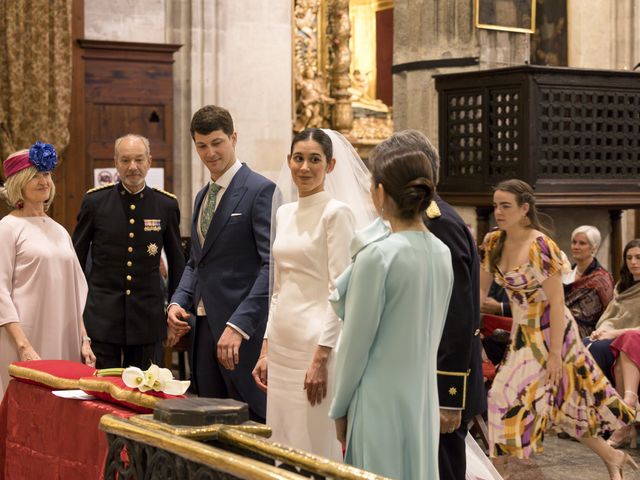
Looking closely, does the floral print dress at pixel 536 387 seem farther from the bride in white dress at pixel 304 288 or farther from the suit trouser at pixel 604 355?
the bride in white dress at pixel 304 288

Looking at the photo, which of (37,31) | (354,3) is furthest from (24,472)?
(354,3)

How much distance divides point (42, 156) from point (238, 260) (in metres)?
0.95

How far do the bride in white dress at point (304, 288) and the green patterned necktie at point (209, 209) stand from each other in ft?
1.87

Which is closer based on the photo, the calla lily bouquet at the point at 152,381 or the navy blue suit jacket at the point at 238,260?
the calla lily bouquet at the point at 152,381

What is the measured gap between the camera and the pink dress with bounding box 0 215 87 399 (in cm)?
488

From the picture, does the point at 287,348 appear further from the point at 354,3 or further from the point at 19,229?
the point at 354,3

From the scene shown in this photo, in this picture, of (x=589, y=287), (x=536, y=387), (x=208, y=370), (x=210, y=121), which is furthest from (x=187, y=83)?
(x=208, y=370)

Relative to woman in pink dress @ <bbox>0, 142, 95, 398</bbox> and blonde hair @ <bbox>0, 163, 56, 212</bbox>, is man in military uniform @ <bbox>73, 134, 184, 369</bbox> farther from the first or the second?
blonde hair @ <bbox>0, 163, 56, 212</bbox>

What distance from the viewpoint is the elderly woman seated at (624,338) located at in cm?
727

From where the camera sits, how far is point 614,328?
7602 millimetres

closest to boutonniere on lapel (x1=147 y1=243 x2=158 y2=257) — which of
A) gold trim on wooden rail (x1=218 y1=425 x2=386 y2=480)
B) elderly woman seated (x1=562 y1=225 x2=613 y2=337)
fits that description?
gold trim on wooden rail (x1=218 y1=425 x2=386 y2=480)

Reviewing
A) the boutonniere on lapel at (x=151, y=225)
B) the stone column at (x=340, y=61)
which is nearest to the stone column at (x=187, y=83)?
the stone column at (x=340, y=61)

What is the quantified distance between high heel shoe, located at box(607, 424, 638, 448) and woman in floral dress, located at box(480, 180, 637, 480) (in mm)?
998

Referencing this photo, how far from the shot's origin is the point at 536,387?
6.17 metres
